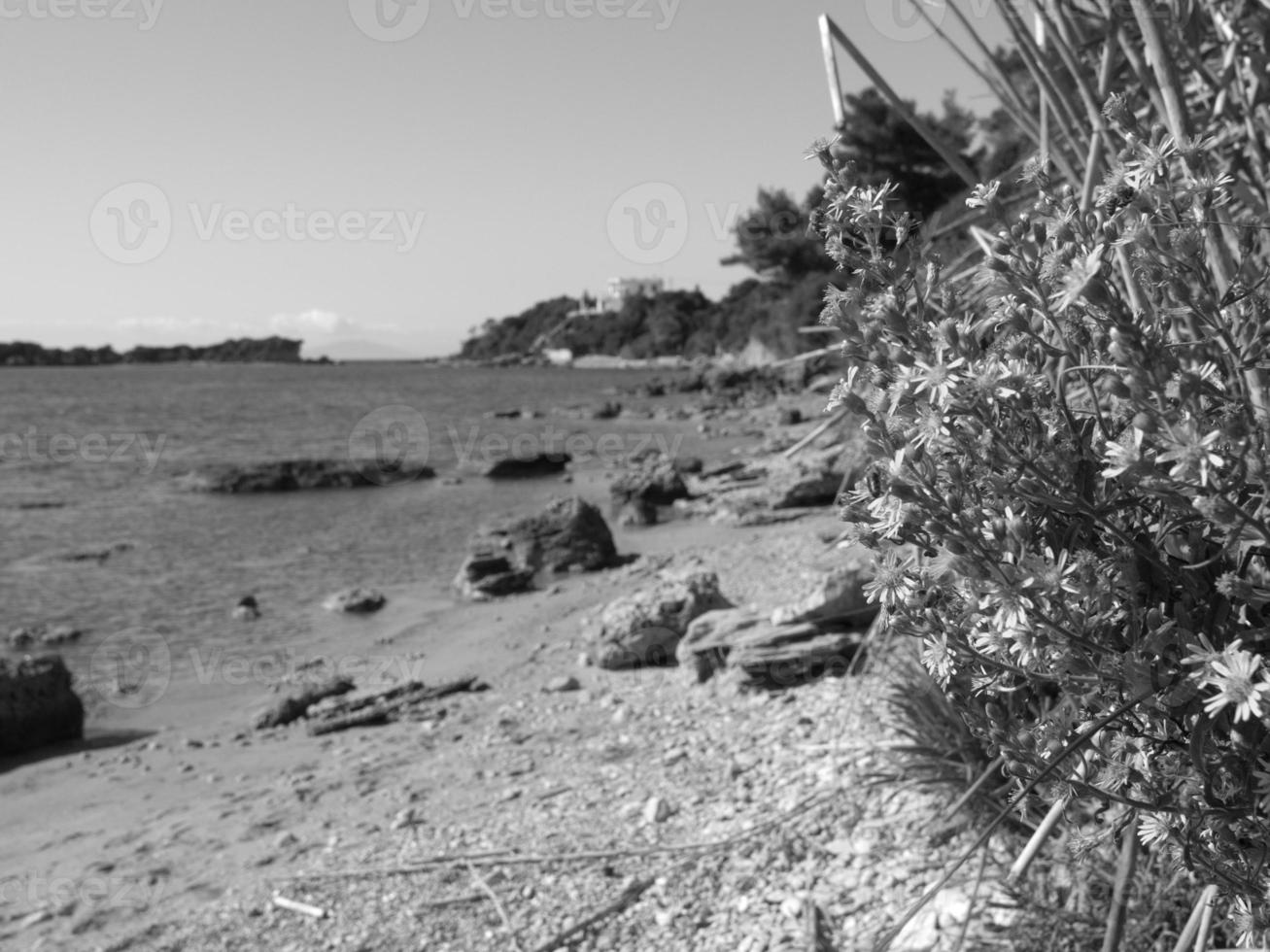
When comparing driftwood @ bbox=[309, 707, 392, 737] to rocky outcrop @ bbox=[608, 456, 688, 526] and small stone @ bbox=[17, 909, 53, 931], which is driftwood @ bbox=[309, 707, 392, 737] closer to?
small stone @ bbox=[17, 909, 53, 931]

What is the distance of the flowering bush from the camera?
1.21 m

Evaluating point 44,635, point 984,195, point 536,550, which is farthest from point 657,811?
point 44,635

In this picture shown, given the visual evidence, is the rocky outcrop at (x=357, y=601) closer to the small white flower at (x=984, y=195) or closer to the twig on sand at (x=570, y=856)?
the twig on sand at (x=570, y=856)

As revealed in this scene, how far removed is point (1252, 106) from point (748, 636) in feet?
13.2

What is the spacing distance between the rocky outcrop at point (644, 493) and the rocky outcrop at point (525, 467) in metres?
5.93

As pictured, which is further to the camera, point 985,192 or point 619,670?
point 619,670

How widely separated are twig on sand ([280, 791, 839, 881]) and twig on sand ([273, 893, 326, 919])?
18 cm

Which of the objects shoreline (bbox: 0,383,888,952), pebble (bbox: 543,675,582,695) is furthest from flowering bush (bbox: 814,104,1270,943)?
pebble (bbox: 543,675,582,695)

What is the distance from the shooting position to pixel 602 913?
3605 millimetres

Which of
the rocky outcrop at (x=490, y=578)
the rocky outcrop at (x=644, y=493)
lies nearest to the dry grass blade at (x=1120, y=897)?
the rocky outcrop at (x=490, y=578)

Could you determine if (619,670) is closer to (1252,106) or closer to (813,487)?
(1252,106)

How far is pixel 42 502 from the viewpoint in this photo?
22.0 metres

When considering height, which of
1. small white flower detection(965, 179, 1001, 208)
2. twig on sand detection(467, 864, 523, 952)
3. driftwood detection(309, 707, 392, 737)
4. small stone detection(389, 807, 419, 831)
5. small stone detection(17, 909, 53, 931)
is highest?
small white flower detection(965, 179, 1001, 208)

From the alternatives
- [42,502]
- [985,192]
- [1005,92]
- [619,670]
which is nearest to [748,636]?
[619,670]
